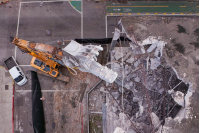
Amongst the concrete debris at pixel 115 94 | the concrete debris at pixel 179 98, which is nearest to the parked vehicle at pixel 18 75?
the concrete debris at pixel 115 94

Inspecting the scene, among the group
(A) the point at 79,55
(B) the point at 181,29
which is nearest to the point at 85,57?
(A) the point at 79,55

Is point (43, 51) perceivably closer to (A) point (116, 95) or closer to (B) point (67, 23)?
(B) point (67, 23)

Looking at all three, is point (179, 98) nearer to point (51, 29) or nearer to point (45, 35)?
point (51, 29)

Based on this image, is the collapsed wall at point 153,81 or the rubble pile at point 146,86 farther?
the rubble pile at point 146,86

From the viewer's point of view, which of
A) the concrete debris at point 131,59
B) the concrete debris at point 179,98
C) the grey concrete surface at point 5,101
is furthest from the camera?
the grey concrete surface at point 5,101

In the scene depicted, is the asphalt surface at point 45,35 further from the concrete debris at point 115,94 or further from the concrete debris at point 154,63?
the concrete debris at point 154,63

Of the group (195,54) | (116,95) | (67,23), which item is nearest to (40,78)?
(67,23)

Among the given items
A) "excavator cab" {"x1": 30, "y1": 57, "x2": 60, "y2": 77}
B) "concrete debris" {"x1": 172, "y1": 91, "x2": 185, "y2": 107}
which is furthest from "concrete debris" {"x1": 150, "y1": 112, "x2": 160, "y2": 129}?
"excavator cab" {"x1": 30, "y1": 57, "x2": 60, "y2": 77}

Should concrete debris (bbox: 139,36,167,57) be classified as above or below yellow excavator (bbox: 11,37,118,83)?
above

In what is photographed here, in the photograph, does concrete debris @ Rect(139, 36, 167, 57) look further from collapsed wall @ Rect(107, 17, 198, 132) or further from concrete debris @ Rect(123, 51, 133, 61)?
concrete debris @ Rect(123, 51, 133, 61)
